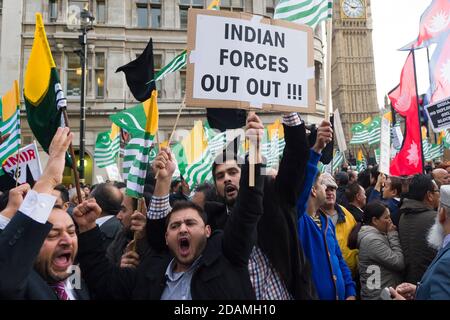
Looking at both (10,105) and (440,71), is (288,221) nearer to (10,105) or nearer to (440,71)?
(440,71)

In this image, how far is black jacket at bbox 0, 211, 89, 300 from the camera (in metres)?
1.82

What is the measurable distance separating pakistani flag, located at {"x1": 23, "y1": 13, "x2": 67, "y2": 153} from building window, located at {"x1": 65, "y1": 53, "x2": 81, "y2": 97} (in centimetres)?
1952

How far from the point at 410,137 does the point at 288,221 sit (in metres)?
4.81

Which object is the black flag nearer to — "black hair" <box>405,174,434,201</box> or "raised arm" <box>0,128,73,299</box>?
"black hair" <box>405,174,434,201</box>

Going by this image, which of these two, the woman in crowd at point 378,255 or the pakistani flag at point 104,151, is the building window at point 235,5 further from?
the woman in crowd at point 378,255

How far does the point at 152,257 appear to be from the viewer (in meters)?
3.01

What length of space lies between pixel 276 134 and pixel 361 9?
3092 inches

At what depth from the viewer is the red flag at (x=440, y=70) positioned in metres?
6.22

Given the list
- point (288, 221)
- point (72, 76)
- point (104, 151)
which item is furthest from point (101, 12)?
point (288, 221)

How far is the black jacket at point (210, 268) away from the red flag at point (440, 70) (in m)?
4.73

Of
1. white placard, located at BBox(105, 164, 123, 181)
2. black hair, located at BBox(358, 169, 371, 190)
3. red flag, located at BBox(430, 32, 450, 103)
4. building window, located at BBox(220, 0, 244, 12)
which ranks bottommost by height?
black hair, located at BBox(358, 169, 371, 190)

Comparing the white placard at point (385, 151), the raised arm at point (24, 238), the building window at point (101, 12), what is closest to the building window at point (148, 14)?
the building window at point (101, 12)

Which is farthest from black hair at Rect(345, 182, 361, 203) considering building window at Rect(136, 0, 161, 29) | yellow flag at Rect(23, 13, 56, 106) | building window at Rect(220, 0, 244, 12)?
building window at Rect(136, 0, 161, 29)
